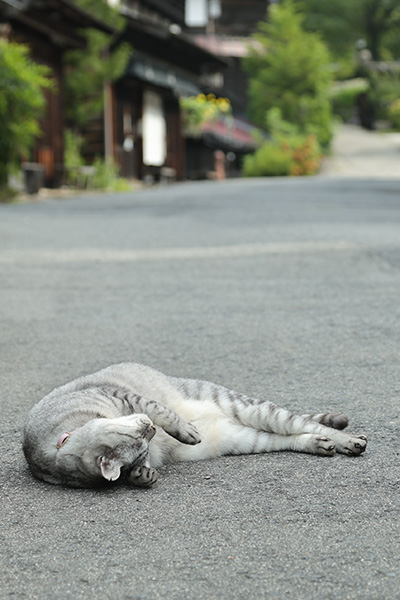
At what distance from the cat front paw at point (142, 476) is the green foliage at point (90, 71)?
18142 millimetres

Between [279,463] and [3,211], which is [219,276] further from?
[3,211]

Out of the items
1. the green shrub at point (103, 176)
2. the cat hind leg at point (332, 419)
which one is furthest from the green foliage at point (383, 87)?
the cat hind leg at point (332, 419)

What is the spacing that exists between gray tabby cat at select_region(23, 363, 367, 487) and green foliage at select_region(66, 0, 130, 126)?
17.5m

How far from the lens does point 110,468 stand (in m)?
2.68

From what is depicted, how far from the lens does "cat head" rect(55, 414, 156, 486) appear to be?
2717 mm

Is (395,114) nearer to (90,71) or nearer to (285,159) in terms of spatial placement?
(285,159)

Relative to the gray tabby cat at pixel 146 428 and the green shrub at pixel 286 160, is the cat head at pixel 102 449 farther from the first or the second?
the green shrub at pixel 286 160

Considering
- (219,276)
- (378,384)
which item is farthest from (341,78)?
(378,384)

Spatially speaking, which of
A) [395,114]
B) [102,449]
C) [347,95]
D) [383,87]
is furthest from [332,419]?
[347,95]

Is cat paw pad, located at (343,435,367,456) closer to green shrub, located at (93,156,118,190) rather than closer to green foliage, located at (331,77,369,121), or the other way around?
green shrub, located at (93,156,118,190)

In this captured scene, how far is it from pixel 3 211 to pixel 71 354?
8.60 metres

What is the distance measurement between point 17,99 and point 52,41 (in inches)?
202

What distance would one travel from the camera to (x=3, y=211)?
12.9 m

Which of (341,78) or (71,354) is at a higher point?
(341,78)
